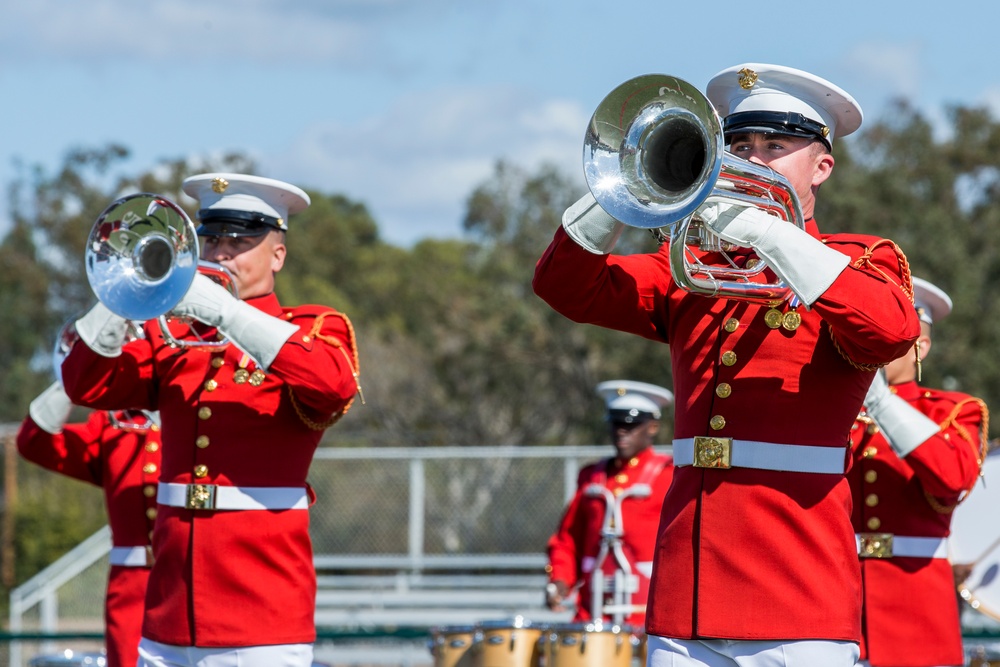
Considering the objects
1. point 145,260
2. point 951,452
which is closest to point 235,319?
point 145,260

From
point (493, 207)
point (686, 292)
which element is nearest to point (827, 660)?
point (686, 292)

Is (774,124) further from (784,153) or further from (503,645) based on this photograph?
(503,645)

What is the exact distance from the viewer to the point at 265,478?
5.04 m

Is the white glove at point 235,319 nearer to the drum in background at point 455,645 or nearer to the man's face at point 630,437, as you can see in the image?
the drum in background at point 455,645

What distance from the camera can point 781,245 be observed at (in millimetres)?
3551

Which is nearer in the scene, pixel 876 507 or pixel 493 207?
pixel 876 507

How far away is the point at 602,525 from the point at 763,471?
5.01m

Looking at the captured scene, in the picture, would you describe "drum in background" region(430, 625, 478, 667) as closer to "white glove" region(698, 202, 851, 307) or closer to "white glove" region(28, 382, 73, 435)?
"white glove" region(28, 382, 73, 435)

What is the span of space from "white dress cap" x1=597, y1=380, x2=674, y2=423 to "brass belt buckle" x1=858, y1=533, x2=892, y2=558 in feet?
11.7

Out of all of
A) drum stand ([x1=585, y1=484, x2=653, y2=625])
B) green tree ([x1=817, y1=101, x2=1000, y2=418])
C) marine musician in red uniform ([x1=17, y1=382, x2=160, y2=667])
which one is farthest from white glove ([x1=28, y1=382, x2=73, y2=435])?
green tree ([x1=817, y1=101, x2=1000, y2=418])

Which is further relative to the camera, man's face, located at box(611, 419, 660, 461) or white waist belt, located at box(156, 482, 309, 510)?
man's face, located at box(611, 419, 660, 461)

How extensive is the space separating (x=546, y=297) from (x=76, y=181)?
2907 centimetres

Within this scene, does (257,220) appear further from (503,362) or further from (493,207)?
(493,207)

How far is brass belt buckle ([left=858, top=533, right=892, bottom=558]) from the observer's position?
561 centimetres
